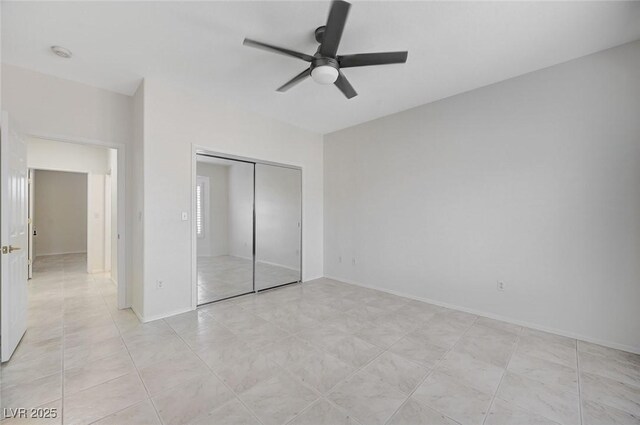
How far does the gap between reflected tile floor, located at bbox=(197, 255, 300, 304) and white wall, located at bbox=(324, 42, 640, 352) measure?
1.78 meters

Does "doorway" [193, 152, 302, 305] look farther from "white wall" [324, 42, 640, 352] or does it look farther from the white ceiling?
"white wall" [324, 42, 640, 352]

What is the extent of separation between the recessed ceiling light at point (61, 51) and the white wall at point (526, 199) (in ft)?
12.8

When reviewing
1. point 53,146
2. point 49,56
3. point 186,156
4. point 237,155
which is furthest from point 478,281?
point 53,146

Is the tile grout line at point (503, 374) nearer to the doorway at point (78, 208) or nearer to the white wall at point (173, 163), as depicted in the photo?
the white wall at point (173, 163)

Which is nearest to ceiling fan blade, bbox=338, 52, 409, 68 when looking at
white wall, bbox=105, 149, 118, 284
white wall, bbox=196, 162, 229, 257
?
white wall, bbox=196, 162, 229, 257

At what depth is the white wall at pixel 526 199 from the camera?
2510mm

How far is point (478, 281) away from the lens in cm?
334

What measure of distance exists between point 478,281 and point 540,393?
156cm

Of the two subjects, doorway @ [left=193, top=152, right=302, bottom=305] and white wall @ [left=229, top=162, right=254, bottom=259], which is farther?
white wall @ [left=229, top=162, right=254, bottom=259]

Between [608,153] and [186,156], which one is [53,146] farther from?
[608,153]

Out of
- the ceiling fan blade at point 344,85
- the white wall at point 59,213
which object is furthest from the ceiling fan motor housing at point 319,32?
the white wall at point 59,213

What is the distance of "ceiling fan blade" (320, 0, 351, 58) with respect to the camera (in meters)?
1.67

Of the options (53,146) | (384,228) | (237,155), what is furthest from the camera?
(53,146)

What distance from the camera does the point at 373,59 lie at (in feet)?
7.19
